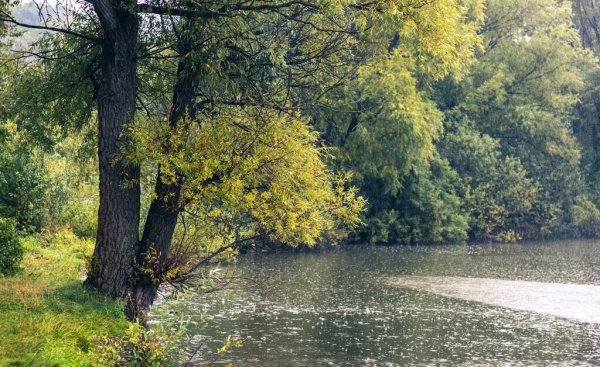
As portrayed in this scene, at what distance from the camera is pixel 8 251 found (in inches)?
658

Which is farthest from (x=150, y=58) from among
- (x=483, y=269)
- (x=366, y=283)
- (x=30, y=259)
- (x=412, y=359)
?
(x=483, y=269)

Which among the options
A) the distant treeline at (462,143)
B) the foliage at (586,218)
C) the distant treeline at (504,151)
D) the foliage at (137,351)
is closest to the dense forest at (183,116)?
the distant treeline at (462,143)

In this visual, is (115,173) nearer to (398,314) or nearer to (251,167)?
(251,167)

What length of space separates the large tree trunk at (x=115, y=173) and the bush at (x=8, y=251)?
7.34 feet

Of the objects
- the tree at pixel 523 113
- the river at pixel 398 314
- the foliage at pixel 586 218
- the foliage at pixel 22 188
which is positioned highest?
the tree at pixel 523 113

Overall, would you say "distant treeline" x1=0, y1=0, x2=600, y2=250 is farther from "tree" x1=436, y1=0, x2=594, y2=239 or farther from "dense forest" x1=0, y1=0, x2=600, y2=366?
"dense forest" x1=0, y1=0, x2=600, y2=366

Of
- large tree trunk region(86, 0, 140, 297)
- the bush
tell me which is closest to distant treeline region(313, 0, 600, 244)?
the bush

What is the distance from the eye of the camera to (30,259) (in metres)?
20.1

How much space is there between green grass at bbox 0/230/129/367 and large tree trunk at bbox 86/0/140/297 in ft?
2.23

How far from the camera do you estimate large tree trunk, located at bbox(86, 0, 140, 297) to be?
15.5 meters

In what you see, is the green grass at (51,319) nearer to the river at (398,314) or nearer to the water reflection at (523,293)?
the river at (398,314)

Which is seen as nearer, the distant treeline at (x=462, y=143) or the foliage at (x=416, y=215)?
the distant treeline at (x=462, y=143)

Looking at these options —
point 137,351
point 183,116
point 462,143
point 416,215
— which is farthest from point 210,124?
point 462,143

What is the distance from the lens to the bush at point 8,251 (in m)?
16.6
